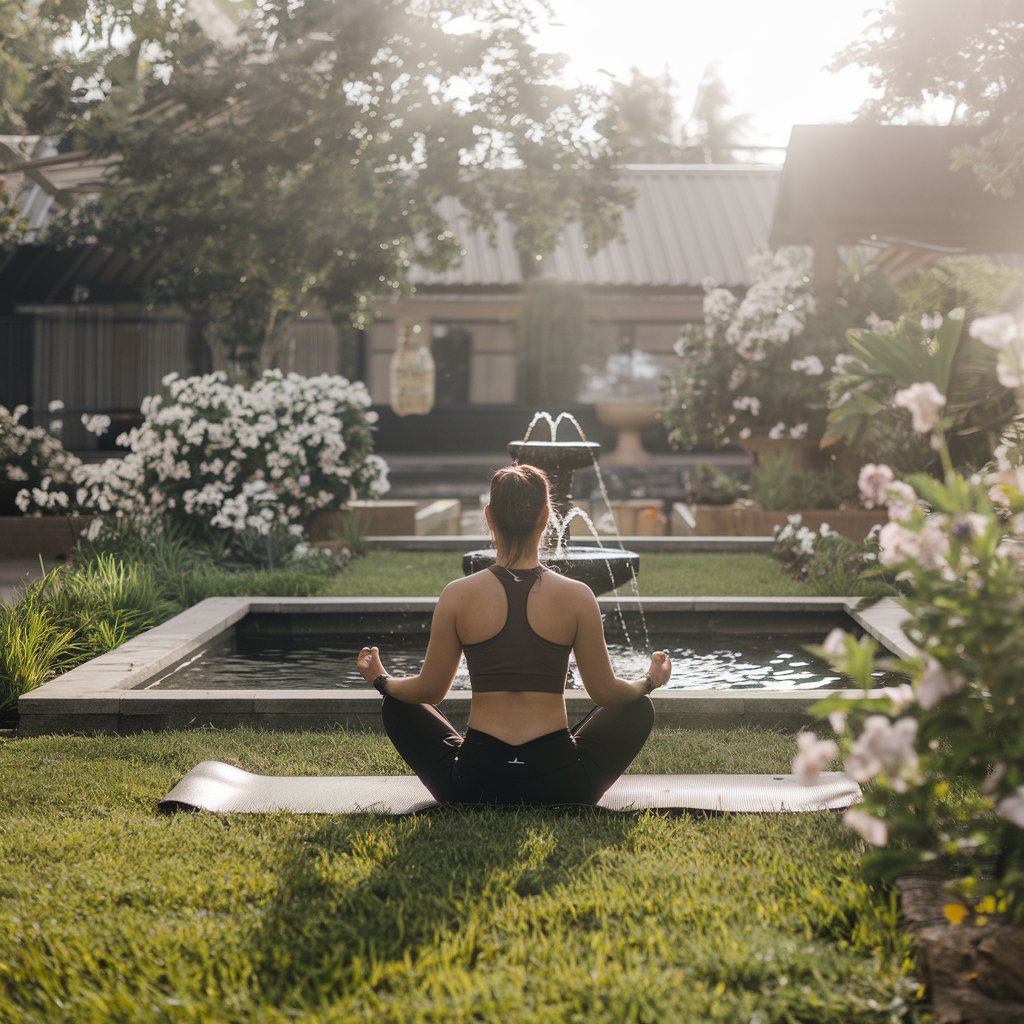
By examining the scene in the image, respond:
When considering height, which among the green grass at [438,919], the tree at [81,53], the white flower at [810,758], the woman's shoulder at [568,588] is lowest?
the green grass at [438,919]

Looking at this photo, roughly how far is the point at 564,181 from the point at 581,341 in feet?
27.2

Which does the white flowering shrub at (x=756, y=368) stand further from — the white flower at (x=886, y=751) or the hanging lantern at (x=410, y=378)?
the white flower at (x=886, y=751)

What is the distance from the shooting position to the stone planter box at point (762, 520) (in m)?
12.5

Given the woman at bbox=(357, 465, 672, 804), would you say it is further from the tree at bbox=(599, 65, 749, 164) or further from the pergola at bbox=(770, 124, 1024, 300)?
the tree at bbox=(599, 65, 749, 164)

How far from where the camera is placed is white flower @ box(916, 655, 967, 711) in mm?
2629

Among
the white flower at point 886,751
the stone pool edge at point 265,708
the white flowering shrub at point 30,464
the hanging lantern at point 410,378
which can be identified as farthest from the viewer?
the hanging lantern at point 410,378

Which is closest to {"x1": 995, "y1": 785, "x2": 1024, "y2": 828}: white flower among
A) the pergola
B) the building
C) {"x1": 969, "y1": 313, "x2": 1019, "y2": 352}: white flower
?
{"x1": 969, "y1": 313, "x2": 1019, "y2": 352}: white flower

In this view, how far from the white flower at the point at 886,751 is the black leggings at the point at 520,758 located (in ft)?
6.12

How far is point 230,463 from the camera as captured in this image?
11625 millimetres

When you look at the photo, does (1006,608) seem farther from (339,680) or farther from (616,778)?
(339,680)

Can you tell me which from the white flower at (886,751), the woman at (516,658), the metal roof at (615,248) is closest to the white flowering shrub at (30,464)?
Answer: the metal roof at (615,248)

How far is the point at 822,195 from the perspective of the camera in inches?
592

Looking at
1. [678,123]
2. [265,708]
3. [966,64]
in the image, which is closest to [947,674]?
[265,708]

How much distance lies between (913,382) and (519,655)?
169 cm
